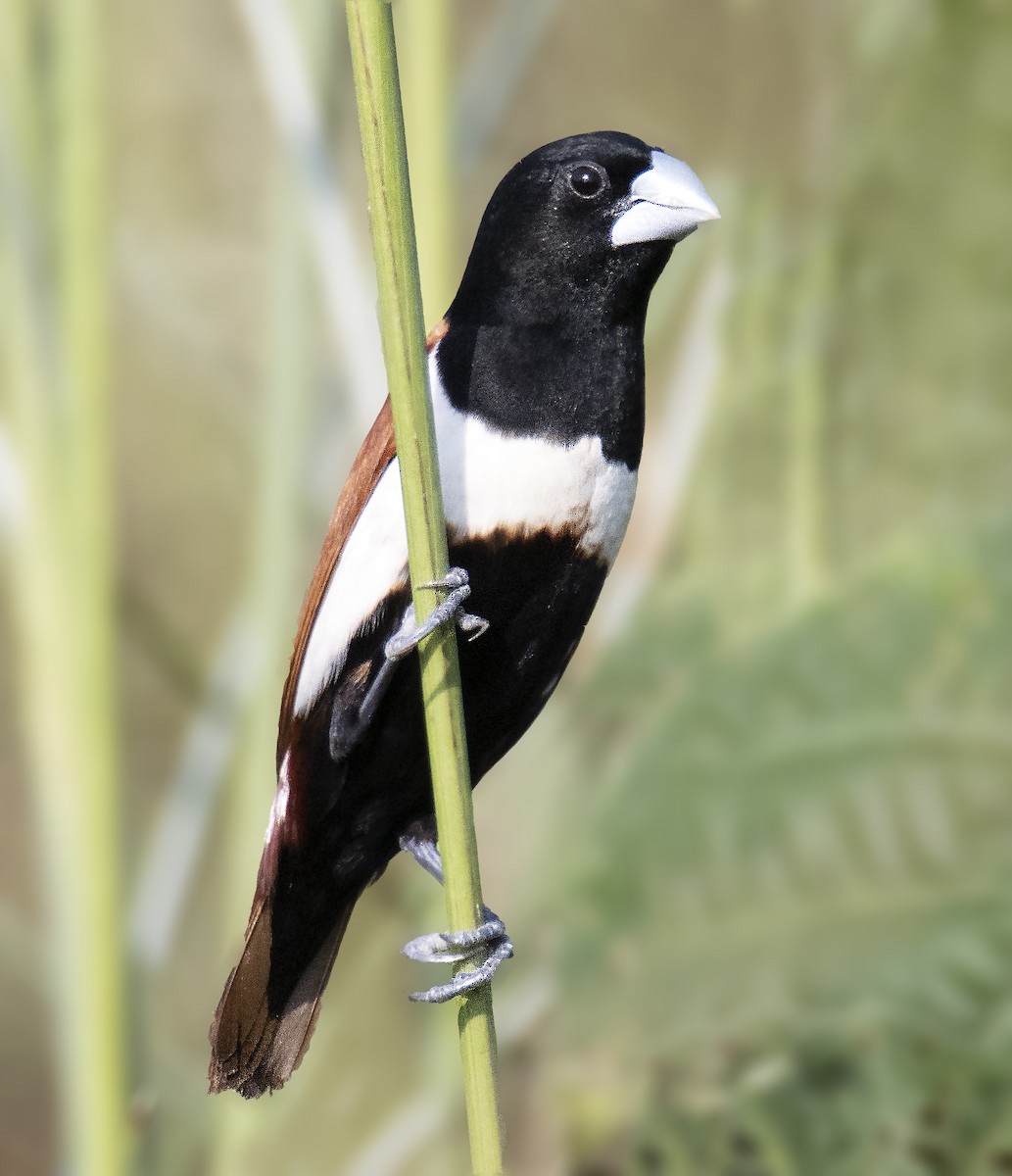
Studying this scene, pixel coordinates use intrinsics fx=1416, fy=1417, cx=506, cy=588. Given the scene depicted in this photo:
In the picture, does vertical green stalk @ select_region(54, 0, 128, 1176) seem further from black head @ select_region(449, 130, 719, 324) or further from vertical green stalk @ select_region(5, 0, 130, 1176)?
black head @ select_region(449, 130, 719, 324)

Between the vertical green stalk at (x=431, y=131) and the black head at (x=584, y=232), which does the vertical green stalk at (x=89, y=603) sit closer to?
the vertical green stalk at (x=431, y=131)

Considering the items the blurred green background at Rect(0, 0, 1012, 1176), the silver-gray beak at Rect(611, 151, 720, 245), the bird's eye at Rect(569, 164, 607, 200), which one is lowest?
the blurred green background at Rect(0, 0, 1012, 1176)

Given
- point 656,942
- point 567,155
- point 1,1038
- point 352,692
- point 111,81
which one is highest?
point 111,81

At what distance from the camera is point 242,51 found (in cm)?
240

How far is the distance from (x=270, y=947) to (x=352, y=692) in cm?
20

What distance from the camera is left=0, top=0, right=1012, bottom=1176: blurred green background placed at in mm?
1625

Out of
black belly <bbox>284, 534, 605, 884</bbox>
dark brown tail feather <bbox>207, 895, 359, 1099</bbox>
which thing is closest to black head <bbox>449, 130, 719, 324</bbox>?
black belly <bbox>284, 534, 605, 884</bbox>

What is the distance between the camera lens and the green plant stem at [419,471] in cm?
59

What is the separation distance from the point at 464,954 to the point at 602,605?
1.54 metres

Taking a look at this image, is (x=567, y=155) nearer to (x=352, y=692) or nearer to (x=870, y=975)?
(x=352, y=692)

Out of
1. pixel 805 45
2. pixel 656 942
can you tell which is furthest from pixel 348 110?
pixel 656 942

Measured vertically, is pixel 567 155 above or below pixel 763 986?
above

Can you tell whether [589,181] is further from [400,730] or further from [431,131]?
[431,131]

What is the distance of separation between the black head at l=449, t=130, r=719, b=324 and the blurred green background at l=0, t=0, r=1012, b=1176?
516 mm
